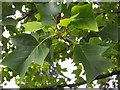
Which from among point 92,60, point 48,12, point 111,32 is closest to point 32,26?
point 48,12

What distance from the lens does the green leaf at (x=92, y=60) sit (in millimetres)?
863

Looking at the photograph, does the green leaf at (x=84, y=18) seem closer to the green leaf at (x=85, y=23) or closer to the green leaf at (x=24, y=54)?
the green leaf at (x=85, y=23)

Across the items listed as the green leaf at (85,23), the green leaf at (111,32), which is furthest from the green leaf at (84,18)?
the green leaf at (111,32)

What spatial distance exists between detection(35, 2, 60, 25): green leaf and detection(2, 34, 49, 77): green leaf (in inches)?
3.2

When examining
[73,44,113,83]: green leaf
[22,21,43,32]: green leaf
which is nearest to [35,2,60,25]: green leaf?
[22,21,43,32]: green leaf

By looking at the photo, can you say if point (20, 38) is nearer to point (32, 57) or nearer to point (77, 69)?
point (32, 57)

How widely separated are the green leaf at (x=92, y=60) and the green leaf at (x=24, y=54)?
0.12m

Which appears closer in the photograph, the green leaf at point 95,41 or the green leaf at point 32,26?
the green leaf at point 32,26

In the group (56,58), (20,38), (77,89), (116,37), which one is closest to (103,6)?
(56,58)

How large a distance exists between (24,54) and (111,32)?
14.6 inches

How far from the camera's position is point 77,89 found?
2.21 meters

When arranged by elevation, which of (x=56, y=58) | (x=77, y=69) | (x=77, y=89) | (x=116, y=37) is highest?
(x=116, y=37)

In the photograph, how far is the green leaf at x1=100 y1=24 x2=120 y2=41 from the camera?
3.53ft

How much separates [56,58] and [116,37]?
3.10 feet
